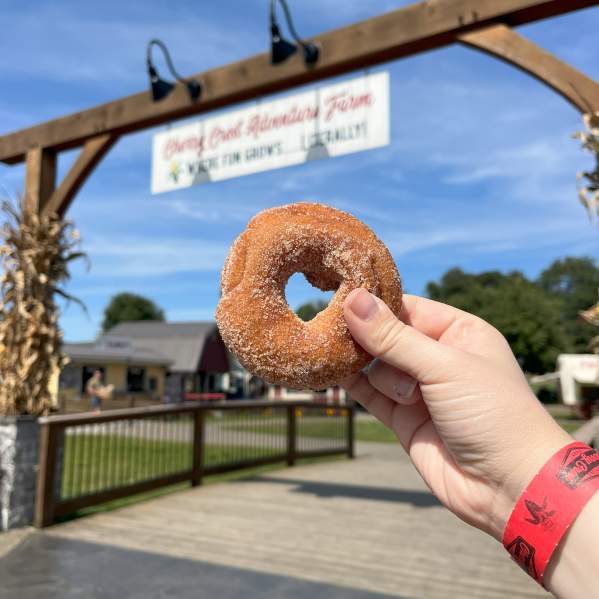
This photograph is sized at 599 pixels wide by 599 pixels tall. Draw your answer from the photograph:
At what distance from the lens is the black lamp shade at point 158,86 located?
586 centimetres

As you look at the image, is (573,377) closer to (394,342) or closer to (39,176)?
(39,176)

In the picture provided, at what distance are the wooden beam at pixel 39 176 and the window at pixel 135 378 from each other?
2417cm

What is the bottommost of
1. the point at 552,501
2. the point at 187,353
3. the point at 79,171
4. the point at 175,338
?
the point at 552,501

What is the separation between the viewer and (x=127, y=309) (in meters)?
73.9

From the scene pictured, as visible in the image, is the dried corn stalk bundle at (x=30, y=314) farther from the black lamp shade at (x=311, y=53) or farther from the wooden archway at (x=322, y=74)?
the black lamp shade at (x=311, y=53)

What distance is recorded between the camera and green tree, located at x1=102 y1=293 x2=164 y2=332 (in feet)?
242

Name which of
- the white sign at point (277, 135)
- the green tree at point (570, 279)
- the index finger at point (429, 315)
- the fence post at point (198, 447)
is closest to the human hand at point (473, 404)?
the index finger at point (429, 315)

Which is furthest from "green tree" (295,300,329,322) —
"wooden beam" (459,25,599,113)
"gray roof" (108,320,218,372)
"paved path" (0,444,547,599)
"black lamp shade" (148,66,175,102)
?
"gray roof" (108,320,218,372)

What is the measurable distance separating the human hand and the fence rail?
5.50 meters

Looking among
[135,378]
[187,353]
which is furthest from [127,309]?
[135,378]

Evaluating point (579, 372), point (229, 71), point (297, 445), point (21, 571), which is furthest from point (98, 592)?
point (579, 372)

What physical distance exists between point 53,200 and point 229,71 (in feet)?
8.42

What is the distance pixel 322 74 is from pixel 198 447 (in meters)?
5.88

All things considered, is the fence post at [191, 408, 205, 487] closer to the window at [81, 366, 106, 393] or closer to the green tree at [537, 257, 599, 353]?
the window at [81, 366, 106, 393]
